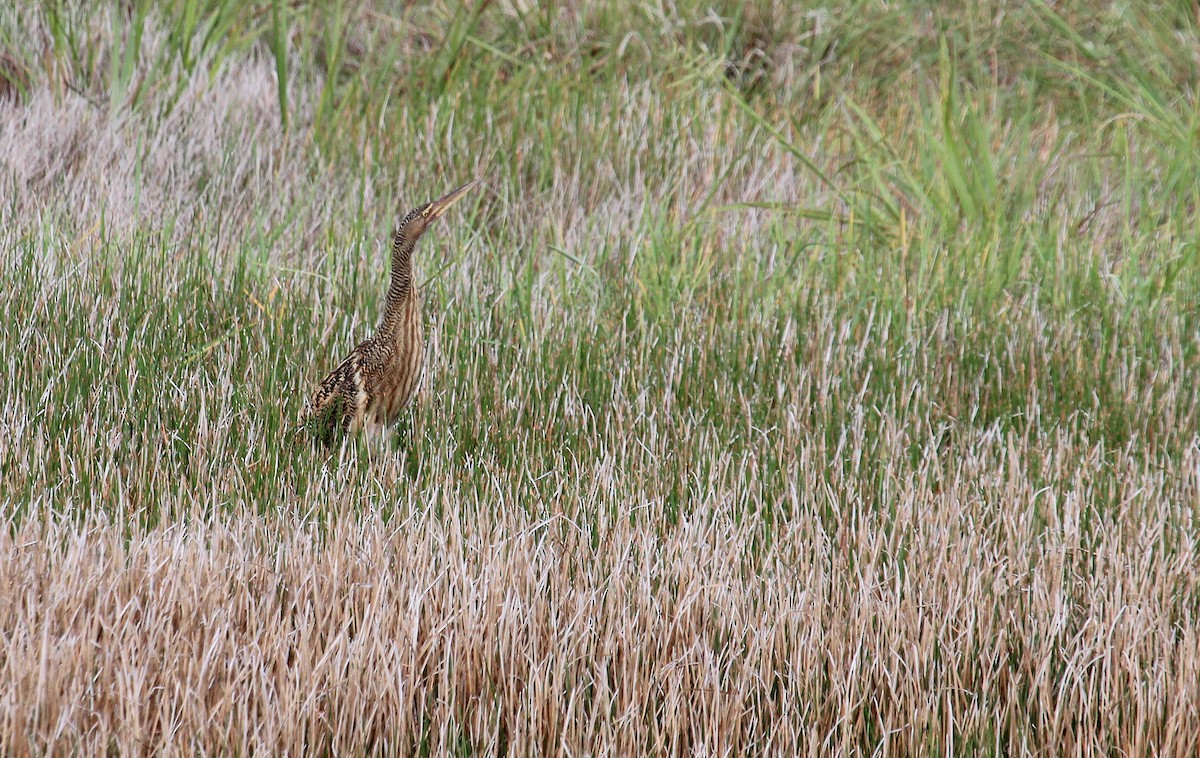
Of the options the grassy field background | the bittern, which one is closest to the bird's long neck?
the bittern

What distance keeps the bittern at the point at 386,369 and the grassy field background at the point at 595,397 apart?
4.6 inches

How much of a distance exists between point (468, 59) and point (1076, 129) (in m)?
3.13

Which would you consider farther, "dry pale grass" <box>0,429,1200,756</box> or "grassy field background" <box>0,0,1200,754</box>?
"grassy field background" <box>0,0,1200,754</box>

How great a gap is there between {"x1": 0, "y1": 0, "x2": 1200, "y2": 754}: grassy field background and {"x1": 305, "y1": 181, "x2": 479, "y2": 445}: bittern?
117mm

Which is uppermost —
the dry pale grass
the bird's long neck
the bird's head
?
the bird's head

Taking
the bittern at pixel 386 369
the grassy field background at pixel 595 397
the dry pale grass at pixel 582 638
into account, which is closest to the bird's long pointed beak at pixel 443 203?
the bittern at pixel 386 369

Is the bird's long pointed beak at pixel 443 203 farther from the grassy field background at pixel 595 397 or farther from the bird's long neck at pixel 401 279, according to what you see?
the grassy field background at pixel 595 397

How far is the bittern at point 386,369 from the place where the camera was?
3.39 metres

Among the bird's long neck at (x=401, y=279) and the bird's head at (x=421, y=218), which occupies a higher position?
the bird's head at (x=421, y=218)

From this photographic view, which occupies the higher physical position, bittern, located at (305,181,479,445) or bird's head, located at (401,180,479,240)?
bird's head, located at (401,180,479,240)

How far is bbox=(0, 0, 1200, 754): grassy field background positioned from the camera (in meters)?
2.53

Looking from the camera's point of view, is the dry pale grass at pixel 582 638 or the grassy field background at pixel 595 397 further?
the grassy field background at pixel 595 397

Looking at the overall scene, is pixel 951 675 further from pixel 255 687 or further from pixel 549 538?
pixel 255 687

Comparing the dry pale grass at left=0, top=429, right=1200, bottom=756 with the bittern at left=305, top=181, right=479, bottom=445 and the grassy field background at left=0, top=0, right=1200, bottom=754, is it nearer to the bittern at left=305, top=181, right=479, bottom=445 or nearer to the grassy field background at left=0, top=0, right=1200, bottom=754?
the grassy field background at left=0, top=0, right=1200, bottom=754
